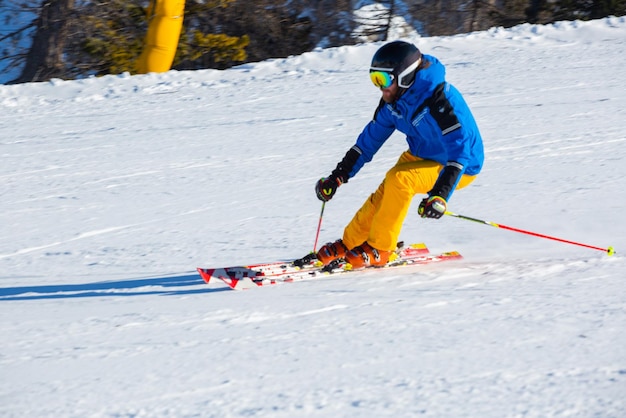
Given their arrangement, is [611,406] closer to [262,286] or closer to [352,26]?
[262,286]

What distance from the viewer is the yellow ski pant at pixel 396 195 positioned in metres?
4.71

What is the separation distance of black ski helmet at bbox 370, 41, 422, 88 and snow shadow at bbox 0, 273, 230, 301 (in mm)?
1514

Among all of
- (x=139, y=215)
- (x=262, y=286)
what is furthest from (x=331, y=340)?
(x=139, y=215)

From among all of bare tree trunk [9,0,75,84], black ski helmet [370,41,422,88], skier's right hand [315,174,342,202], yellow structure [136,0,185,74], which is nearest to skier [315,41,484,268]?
black ski helmet [370,41,422,88]

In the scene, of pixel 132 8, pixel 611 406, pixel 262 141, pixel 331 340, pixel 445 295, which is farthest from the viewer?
pixel 132 8

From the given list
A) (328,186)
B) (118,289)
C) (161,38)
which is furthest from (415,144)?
(161,38)

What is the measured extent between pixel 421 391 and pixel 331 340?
0.66 metres

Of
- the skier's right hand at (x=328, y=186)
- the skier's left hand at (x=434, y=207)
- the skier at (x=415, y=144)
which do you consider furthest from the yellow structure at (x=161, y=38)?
the skier's left hand at (x=434, y=207)

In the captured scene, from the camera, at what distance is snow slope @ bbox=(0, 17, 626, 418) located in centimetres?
338

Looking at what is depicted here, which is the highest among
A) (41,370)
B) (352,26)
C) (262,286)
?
(41,370)

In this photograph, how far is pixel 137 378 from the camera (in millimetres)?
3520

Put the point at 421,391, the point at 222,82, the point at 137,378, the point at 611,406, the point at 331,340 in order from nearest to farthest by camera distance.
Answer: the point at 611,406 → the point at 421,391 → the point at 137,378 → the point at 331,340 → the point at 222,82

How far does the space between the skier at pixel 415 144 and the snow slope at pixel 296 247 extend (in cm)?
29

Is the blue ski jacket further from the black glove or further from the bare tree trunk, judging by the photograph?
the bare tree trunk
